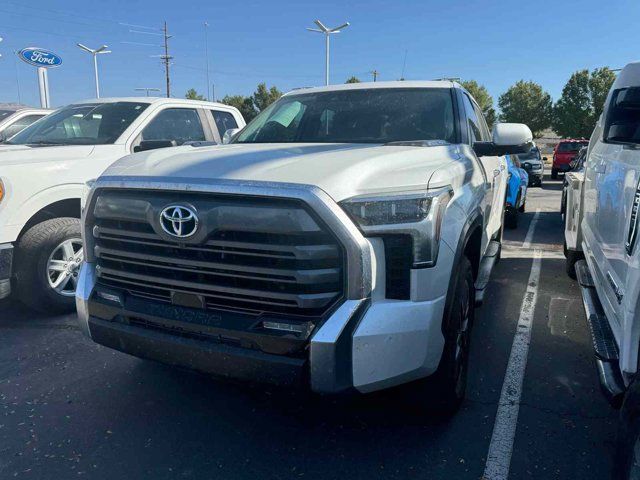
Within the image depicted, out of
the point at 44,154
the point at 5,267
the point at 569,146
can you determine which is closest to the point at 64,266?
the point at 5,267

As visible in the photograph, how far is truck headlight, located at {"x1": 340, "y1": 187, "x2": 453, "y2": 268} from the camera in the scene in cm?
226

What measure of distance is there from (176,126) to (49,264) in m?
2.25

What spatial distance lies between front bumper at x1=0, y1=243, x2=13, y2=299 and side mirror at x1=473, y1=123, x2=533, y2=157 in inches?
146

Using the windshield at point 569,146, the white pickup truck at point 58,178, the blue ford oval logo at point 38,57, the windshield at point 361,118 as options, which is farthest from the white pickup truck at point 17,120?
the windshield at point 569,146

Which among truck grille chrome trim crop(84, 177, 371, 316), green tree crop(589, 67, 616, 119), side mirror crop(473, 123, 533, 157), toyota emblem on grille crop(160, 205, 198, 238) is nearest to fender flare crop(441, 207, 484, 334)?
truck grille chrome trim crop(84, 177, 371, 316)

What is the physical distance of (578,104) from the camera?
46688 mm

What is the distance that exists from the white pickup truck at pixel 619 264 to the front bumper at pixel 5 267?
13.8 feet

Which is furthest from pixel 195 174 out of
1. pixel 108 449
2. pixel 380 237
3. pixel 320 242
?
pixel 108 449

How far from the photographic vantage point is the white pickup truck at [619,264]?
2.05 meters

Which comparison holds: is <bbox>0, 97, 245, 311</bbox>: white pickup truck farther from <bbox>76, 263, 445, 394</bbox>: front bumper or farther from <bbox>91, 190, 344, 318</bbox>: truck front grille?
<bbox>76, 263, 445, 394</bbox>: front bumper

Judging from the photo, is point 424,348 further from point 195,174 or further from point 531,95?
point 531,95

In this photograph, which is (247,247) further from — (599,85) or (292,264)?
(599,85)

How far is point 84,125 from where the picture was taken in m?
5.64

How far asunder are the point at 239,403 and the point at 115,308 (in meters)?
1.01
